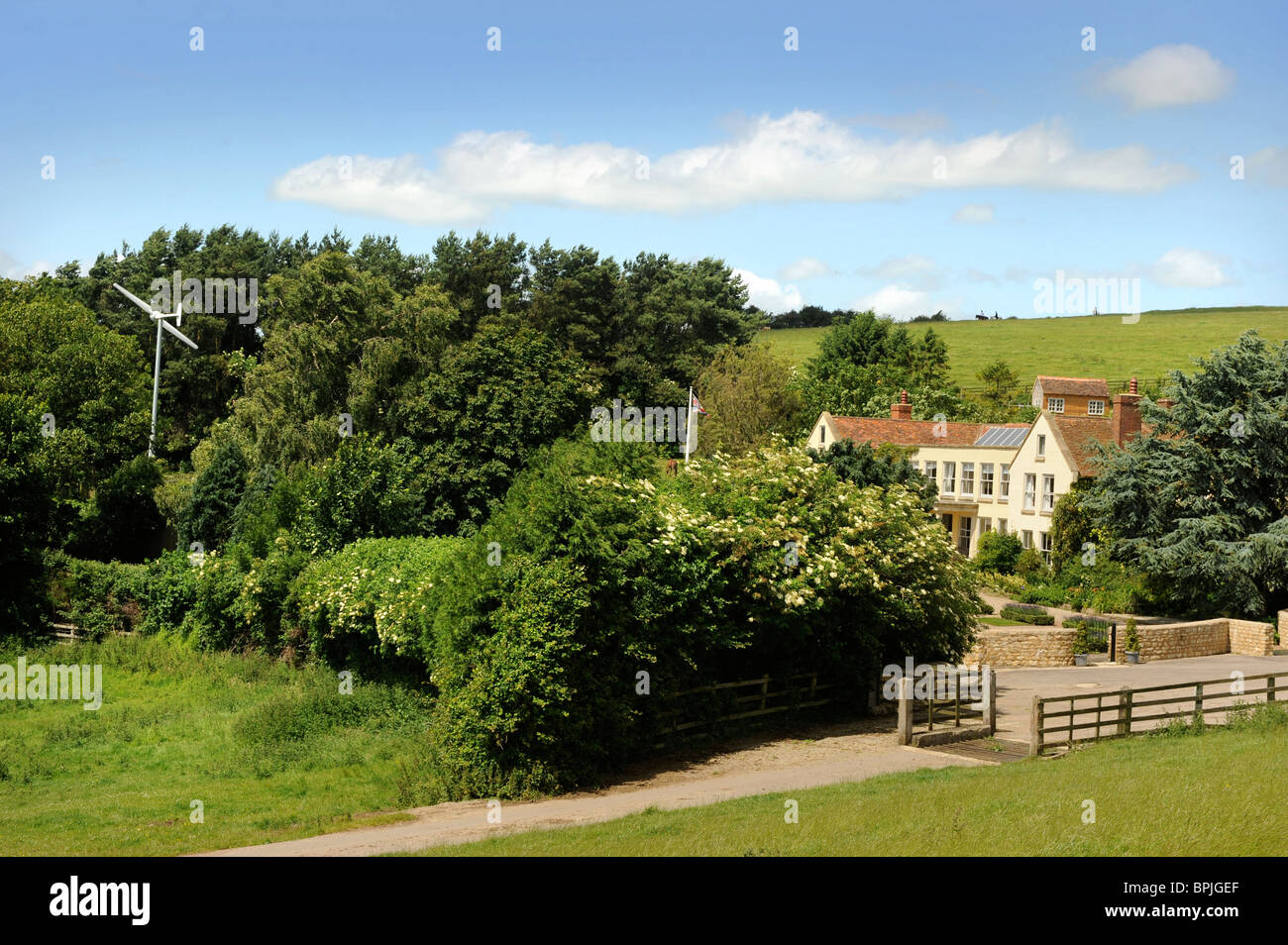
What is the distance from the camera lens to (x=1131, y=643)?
38750 mm

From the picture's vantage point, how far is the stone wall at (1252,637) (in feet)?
131

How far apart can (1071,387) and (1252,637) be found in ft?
100

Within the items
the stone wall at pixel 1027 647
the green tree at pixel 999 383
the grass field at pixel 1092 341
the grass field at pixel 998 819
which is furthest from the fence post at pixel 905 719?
the grass field at pixel 1092 341

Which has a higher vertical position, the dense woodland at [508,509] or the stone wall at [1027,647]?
the dense woodland at [508,509]

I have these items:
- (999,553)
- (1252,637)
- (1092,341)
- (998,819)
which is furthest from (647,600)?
(1092,341)

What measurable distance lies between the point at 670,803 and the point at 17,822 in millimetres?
11572

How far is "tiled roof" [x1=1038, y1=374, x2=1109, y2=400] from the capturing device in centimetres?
6806

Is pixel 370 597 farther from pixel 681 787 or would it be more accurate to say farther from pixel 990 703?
pixel 990 703

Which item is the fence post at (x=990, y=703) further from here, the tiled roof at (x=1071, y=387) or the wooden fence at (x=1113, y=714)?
the tiled roof at (x=1071, y=387)

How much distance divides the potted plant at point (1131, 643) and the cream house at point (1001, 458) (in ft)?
41.5

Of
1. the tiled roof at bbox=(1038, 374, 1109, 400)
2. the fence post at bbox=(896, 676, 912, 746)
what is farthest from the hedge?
the tiled roof at bbox=(1038, 374, 1109, 400)
